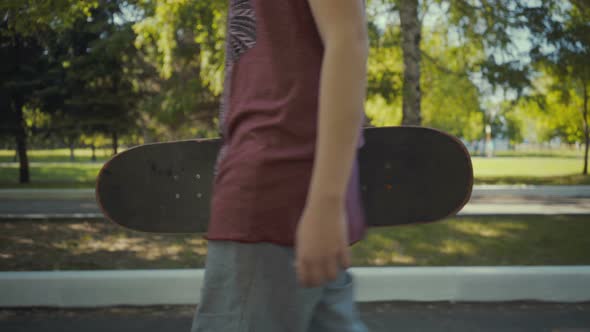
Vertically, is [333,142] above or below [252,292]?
above

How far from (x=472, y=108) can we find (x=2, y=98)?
1518cm

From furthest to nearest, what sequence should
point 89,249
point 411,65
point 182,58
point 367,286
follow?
point 182,58
point 411,65
point 89,249
point 367,286

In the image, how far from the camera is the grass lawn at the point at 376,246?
5285 mm

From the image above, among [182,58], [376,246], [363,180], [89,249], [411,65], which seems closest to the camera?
[363,180]

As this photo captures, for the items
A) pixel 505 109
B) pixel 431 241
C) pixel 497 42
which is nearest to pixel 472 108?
pixel 505 109

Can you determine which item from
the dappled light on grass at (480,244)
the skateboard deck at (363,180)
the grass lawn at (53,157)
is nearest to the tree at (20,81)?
the dappled light on grass at (480,244)

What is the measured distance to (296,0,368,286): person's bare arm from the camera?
0.88 m

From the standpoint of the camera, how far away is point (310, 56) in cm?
99

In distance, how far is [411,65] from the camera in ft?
29.0

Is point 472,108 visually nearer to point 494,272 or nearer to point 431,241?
point 431,241

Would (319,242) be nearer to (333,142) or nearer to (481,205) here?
(333,142)

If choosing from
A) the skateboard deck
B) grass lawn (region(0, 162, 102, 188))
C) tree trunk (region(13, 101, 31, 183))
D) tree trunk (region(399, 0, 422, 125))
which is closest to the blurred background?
tree trunk (region(399, 0, 422, 125))

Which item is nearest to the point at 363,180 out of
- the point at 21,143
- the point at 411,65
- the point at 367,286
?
the point at 367,286

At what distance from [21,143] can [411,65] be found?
1576 centimetres
